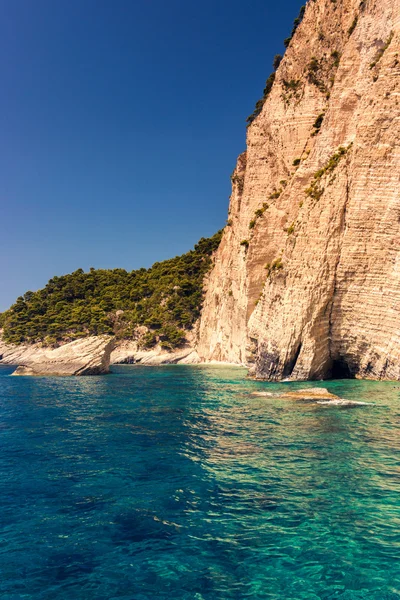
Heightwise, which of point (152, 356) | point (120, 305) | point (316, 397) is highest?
point (120, 305)

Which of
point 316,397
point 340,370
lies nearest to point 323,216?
Result: point 340,370

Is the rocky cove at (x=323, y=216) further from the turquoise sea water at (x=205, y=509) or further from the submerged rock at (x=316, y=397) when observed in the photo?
the turquoise sea water at (x=205, y=509)

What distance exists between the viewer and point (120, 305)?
92.8m

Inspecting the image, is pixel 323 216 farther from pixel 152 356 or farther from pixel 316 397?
pixel 152 356

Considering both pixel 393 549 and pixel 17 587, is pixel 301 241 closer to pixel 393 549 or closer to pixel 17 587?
pixel 393 549

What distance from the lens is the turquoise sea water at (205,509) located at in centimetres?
706

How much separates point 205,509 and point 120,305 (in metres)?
85.0

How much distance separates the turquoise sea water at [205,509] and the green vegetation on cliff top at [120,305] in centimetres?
6285

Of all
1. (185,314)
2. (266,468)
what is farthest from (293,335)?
(185,314)

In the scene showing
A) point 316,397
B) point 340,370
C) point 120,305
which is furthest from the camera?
point 120,305

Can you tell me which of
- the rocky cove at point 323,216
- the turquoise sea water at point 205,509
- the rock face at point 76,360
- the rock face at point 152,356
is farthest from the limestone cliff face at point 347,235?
the rock face at point 152,356

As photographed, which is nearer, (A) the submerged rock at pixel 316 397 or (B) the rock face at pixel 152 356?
(A) the submerged rock at pixel 316 397

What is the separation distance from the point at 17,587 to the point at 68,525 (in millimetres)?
2151

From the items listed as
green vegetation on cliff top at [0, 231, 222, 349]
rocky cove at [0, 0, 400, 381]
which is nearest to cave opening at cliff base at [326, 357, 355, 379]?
rocky cove at [0, 0, 400, 381]
